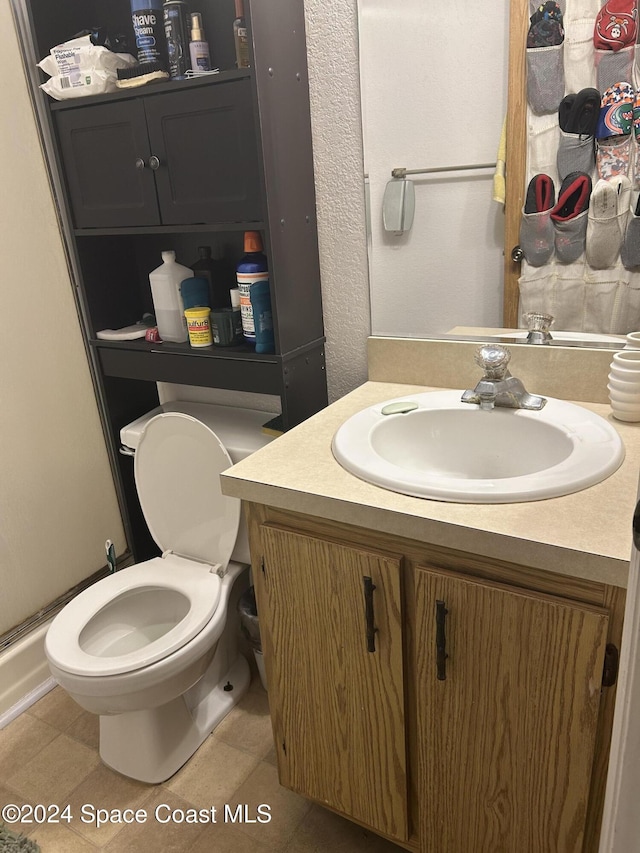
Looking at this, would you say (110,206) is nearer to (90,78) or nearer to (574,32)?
(90,78)

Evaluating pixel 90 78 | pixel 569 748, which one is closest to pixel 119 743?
pixel 569 748

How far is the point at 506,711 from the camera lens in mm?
910

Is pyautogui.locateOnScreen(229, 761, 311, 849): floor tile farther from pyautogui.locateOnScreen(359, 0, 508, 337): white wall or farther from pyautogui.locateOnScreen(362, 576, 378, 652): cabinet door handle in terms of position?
pyautogui.locateOnScreen(359, 0, 508, 337): white wall

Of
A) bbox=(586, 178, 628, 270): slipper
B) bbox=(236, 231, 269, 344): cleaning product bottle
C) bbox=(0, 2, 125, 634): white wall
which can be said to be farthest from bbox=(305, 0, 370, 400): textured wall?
bbox=(0, 2, 125, 634): white wall

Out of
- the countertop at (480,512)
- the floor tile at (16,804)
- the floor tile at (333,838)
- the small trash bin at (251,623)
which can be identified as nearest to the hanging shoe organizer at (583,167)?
the countertop at (480,512)

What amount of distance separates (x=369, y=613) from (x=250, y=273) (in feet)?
2.66

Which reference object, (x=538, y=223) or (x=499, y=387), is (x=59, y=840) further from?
(x=538, y=223)

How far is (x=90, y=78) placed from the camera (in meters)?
1.42

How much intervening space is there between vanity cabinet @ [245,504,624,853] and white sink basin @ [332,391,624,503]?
0.33 feet

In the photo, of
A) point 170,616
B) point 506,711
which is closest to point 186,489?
point 170,616

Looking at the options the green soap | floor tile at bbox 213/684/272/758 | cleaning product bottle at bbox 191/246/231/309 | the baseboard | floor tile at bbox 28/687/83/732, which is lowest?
floor tile at bbox 28/687/83/732

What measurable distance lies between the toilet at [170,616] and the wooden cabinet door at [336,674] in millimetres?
301

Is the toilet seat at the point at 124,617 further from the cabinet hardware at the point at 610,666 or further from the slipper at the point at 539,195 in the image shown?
the slipper at the point at 539,195

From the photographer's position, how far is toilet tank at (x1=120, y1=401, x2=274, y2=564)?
155 cm
